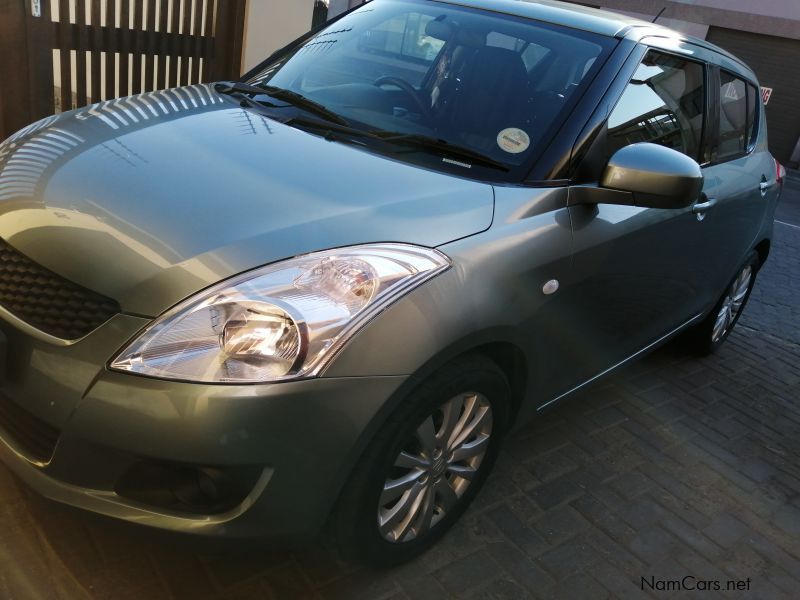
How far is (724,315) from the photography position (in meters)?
4.61

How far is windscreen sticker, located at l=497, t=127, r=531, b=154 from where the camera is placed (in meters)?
2.57

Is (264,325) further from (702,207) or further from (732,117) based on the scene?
(732,117)

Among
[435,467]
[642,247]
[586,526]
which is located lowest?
[586,526]

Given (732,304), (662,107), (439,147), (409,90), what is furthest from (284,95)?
(732,304)

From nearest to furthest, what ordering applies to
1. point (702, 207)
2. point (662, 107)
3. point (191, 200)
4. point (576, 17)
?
point (191, 200) < point (576, 17) < point (662, 107) < point (702, 207)

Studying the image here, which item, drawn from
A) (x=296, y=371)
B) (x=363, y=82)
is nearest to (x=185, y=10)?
(x=363, y=82)

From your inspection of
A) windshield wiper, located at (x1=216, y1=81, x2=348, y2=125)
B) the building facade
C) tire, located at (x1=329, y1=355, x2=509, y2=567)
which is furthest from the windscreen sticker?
the building facade

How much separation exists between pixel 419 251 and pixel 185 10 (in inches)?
177

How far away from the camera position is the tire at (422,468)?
2.00m

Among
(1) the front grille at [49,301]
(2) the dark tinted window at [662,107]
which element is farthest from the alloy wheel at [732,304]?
(1) the front grille at [49,301]

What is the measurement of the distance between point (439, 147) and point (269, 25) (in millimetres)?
4518

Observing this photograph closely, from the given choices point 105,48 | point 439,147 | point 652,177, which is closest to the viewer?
point 652,177

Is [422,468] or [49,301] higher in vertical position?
[49,301]

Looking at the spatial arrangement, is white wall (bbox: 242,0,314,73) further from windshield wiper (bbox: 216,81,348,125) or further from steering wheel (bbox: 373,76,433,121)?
steering wheel (bbox: 373,76,433,121)
